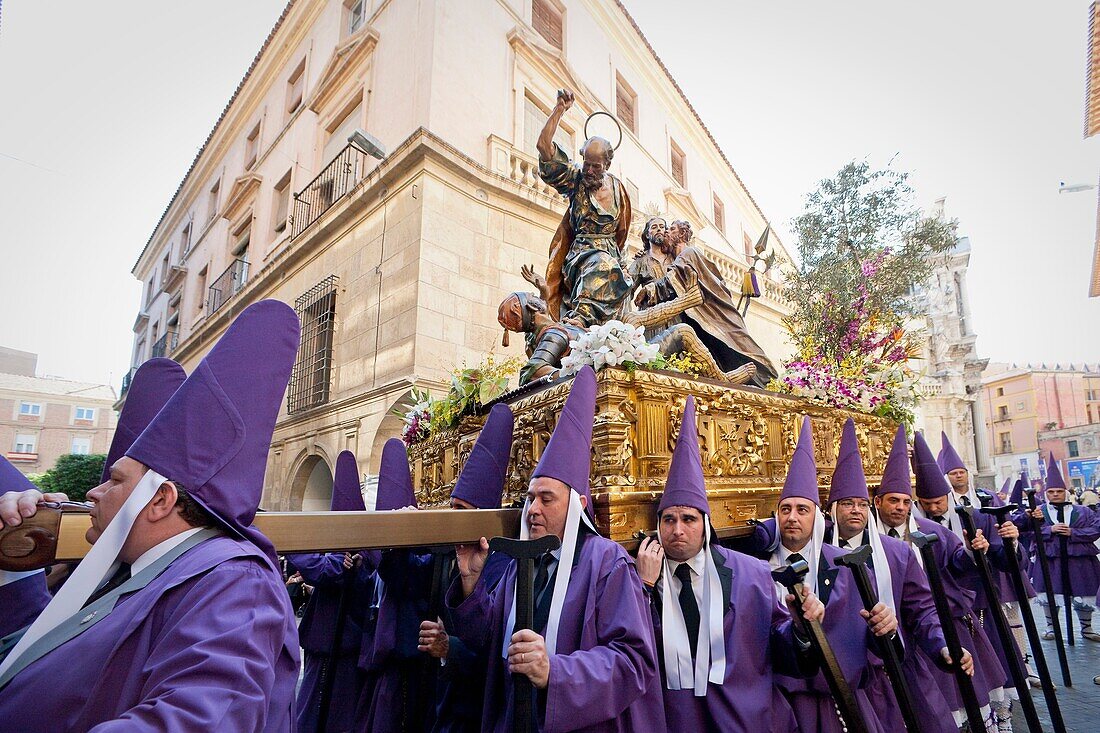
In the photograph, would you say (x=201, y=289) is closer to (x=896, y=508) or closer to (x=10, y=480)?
(x=10, y=480)

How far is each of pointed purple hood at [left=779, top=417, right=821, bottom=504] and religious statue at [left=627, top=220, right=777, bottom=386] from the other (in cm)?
183

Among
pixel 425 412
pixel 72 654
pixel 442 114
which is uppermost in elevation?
pixel 442 114

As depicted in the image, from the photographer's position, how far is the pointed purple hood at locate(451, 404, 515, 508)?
10.6 ft

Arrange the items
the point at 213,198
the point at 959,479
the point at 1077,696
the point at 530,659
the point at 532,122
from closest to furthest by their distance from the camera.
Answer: the point at 530,659
the point at 1077,696
the point at 959,479
the point at 532,122
the point at 213,198

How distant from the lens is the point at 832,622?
3.19 m

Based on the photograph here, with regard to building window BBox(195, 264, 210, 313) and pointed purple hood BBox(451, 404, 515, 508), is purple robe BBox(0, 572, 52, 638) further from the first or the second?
building window BBox(195, 264, 210, 313)

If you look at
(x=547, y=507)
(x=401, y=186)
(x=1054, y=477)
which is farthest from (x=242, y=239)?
(x=1054, y=477)

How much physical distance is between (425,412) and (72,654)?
430cm

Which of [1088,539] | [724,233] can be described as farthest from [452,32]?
[724,233]

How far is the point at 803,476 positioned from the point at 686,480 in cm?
98

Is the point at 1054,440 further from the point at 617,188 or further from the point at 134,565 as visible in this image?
the point at 134,565

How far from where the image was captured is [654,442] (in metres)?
3.72

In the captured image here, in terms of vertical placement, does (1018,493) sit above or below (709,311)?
below

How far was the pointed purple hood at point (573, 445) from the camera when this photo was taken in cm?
273
